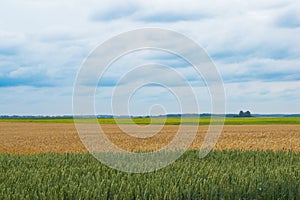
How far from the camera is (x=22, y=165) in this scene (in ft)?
38.9

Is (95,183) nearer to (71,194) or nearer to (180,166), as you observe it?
(71,194)

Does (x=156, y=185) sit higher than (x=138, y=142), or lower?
lower

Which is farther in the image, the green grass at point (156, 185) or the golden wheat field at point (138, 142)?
the golden wheat field at point (138, 142)

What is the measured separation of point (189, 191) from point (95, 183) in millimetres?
1729

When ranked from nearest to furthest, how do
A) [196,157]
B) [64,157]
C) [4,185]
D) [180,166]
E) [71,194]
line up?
[71,194]
[4,185]
[180,166]
[64,157]
[196,157]

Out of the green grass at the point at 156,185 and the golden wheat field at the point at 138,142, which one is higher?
the golden wheat field at the point at 138,142

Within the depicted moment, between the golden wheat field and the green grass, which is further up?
the golden wheat field

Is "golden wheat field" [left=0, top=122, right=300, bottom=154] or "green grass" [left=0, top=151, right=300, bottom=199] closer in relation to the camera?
"green grass" [left=0, top=151, right=300, bottom=199]

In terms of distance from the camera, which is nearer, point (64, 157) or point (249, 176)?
point (249, 176)

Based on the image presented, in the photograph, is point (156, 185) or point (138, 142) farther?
point (138, 142)

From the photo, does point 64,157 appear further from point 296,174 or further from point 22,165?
point 296,174

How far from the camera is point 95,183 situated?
8203 millimetres

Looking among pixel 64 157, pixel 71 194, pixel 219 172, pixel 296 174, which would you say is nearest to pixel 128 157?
pixel 64 157

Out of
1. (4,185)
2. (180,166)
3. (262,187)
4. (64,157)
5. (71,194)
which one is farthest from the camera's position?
(64,157)
